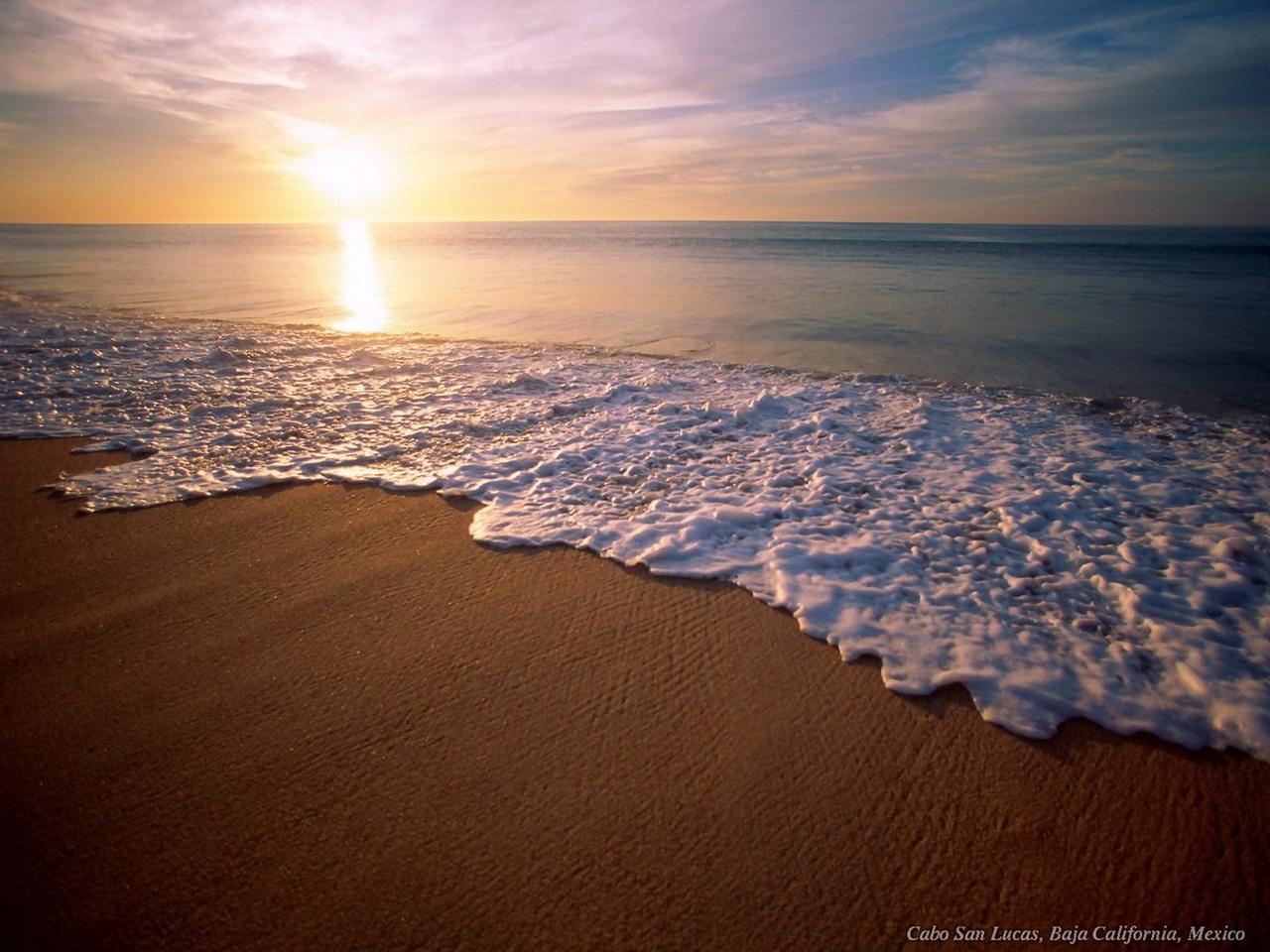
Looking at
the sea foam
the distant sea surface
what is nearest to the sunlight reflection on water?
the distant sea surface

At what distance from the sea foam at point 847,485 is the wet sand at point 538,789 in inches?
14.7

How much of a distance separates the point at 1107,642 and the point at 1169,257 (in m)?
47.6

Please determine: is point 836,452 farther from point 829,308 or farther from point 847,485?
point 829,308

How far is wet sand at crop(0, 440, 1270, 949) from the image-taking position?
2199mm

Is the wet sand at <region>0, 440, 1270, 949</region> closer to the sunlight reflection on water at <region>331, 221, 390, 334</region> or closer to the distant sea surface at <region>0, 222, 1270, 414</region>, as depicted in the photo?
the distant sea surface at <region>0, 222, 1270, 414</region>

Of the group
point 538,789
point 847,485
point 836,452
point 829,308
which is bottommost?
point 538,789

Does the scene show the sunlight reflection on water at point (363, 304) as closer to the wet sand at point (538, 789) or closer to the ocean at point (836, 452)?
the ocean at point (836, 452)

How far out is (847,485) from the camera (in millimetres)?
5496

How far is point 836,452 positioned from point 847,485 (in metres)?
0.87

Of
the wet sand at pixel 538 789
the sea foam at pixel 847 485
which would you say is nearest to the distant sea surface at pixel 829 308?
the sea foam at pixel 847 485

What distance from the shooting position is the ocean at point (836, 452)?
3533mm

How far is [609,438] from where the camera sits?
674 cm

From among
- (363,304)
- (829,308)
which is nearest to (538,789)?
(829,308)

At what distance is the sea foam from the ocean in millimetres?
26
